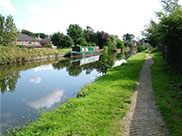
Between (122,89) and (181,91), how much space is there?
87.4 inches

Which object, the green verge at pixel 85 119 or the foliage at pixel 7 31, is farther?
the foliage at pixel 7 31

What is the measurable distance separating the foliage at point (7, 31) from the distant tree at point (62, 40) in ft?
56.2

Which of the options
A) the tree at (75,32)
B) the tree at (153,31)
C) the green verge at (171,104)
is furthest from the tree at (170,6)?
the tree at (75,32)

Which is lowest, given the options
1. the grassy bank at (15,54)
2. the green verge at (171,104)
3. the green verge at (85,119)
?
the green verge at (85,119)

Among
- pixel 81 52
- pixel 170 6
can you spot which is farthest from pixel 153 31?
pixel 81 52

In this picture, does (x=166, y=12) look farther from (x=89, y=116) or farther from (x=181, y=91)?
(x=89, y=116)

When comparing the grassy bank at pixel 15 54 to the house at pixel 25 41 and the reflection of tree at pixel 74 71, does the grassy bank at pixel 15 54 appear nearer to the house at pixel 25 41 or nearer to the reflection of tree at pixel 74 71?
the reflection of tree at pixel 74 71

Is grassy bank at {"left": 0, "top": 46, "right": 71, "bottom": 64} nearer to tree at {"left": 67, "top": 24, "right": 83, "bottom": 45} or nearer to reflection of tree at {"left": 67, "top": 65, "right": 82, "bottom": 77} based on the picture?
reflection of tree at {"left": 67, "top": 65, "right": 82, "bottom": 77}

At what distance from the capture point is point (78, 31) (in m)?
53.0

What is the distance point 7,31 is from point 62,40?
18440mm

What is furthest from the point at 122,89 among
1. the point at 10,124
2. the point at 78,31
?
the point at 78,31

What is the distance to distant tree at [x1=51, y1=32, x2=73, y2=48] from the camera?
1708 inches

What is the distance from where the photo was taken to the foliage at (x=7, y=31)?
82.6ft

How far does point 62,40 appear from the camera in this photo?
43562mm
